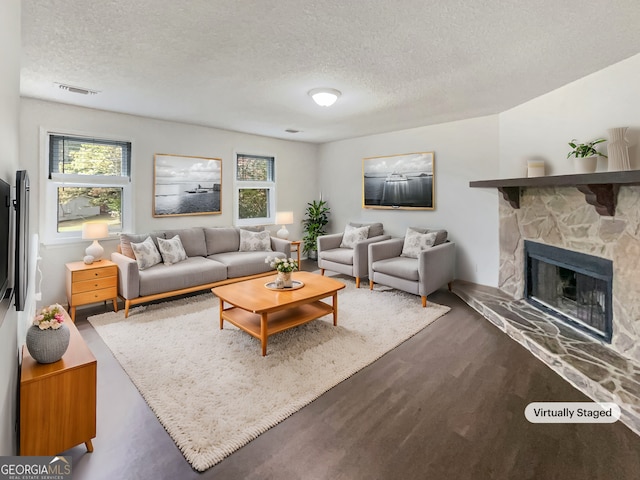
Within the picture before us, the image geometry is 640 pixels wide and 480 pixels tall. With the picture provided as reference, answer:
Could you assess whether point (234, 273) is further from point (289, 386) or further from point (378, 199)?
→ point (378, 199)

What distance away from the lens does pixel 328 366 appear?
8.45 ft

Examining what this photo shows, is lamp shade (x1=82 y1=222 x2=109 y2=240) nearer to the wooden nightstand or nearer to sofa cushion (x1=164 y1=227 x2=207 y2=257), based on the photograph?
the wooden nightstand

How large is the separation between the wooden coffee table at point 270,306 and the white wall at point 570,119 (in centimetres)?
269

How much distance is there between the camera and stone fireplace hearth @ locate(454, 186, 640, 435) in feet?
7.27

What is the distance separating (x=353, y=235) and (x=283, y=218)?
4.30 feet

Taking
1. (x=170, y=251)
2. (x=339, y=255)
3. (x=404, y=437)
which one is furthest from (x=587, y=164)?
(x=170, y=251)

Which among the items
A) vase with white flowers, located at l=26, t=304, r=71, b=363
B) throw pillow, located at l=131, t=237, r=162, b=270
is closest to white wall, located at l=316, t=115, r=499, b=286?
throw pillow, located at l=131, t=237, r=162, b=270

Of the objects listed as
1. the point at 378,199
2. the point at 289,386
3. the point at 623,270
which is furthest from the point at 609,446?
the point at 378,199

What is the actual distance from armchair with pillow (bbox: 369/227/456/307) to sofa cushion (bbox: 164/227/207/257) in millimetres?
2505

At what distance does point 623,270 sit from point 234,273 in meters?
4.08

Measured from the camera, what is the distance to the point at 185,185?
490 centimetres

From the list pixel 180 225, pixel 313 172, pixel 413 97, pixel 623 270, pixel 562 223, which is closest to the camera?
pixel 623 270

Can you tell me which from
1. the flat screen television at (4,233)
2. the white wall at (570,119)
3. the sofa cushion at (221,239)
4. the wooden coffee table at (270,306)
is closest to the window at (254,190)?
the sofa cushion at (221,239)

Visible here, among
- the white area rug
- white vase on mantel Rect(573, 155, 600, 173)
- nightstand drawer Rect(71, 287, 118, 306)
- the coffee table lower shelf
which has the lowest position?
the white area rug
